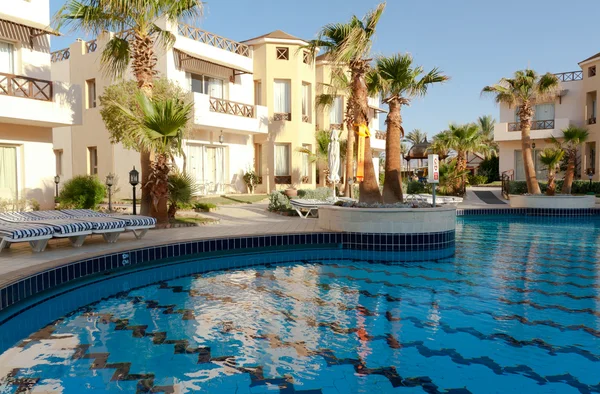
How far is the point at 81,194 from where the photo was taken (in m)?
16.1

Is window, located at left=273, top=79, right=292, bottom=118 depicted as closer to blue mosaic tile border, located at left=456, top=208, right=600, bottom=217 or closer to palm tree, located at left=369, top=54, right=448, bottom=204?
blue mosaic tile border, located at left=456, top=208, right=600, bottom=217

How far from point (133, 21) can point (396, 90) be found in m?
6.91

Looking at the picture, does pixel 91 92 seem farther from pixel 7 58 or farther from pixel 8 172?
pixel 8 172

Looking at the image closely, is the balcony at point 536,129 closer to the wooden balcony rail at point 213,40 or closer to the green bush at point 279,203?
the wooden balcony rail at point 213,40

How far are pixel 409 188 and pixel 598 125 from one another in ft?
41.1

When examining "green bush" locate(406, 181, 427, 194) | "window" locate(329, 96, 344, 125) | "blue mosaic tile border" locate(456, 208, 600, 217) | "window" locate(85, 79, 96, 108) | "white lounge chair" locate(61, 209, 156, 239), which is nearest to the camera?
"white lounge chair" locate(61, 209, 156, 239)

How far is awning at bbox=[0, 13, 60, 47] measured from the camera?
13.6 meters

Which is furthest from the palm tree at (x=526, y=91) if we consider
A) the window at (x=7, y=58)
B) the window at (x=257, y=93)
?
the window at (x=7, y=58)

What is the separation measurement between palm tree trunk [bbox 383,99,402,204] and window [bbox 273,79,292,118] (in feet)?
45.9

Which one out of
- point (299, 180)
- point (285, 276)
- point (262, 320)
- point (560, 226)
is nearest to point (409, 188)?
point (299, 180)

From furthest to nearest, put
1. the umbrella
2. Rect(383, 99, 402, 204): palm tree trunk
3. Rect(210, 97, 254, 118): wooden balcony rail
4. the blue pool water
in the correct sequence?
Rect(210, 97, 254, 118): wooden balcony rail → the umbrella → Rect(383, 99, 402, 204): palm tree trunk → the blue pool water

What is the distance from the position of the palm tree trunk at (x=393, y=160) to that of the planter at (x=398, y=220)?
→ 60.5 inches

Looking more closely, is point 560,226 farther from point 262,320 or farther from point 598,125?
point 598,125

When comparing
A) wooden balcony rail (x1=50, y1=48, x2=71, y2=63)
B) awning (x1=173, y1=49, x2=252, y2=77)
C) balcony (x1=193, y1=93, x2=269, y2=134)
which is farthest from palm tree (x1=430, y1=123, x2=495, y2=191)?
wooden balcony rail (x1=50, y1=48, x2=71, y2=63)
